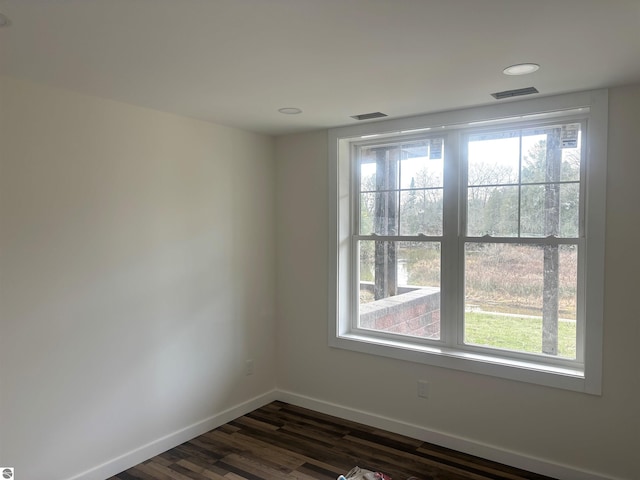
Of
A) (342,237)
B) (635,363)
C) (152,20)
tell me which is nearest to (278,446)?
(342,237)

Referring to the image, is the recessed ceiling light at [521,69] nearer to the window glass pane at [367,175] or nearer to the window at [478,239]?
the window at [478,239]

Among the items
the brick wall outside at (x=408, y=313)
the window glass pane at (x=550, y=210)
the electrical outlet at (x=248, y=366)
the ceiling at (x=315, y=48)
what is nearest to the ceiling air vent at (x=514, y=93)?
the ceiling at (x=315, y=48)

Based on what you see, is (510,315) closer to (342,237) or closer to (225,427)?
(342,237)

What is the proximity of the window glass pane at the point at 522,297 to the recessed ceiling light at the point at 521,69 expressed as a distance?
1.19 meters

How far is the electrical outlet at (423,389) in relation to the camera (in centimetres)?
330

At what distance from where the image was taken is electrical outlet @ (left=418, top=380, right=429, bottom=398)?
3299 millimetres

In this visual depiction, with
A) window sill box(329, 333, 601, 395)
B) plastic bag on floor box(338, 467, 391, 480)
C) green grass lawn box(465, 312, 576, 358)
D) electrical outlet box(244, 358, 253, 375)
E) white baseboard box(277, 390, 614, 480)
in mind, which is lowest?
white baseboard box(277, 390, 614, 480)

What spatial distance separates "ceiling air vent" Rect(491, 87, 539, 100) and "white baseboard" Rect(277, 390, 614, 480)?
2.27 m

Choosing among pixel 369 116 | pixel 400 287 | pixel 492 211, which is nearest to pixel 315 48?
pixel 369 116

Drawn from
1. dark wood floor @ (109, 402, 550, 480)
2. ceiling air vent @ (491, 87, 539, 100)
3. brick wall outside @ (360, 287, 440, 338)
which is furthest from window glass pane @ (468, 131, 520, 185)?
dark wood floor @ (109, 402, 550, 480)

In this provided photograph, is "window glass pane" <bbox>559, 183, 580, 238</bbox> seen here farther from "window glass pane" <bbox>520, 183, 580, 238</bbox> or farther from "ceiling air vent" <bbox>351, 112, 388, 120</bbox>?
"ceiling air vent" <bbox>351, 112, 388, 120</bbox>

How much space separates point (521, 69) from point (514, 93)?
47cm

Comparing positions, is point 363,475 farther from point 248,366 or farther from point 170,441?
point 248,366

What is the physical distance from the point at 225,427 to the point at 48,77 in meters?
2.69
